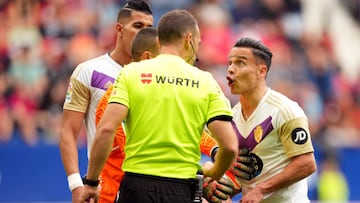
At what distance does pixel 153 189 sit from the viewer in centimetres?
696

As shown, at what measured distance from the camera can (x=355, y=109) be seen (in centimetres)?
1848

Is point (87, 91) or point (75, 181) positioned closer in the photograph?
point (75, 181)

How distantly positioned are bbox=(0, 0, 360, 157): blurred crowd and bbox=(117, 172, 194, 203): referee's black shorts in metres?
Result: 8.38

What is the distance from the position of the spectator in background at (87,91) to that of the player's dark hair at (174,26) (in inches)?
62.8

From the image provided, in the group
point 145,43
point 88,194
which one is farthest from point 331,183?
point 88,194

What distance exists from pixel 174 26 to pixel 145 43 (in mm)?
1120

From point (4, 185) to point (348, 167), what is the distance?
16.6 ft

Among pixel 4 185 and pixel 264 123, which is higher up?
pixel 264 123

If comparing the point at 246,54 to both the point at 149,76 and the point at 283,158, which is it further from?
the point at 149,76

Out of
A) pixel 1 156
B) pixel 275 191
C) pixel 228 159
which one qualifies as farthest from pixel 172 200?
pixel 1 156

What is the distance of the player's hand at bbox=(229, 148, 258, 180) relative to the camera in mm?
8305

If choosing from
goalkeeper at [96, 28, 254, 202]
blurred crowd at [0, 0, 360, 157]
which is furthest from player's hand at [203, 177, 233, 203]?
blurred crowd at [0, 0, 360, 157]

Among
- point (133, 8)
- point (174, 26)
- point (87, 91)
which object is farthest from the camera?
point (133, 8)

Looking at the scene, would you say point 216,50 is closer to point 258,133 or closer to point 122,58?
point 122,58
